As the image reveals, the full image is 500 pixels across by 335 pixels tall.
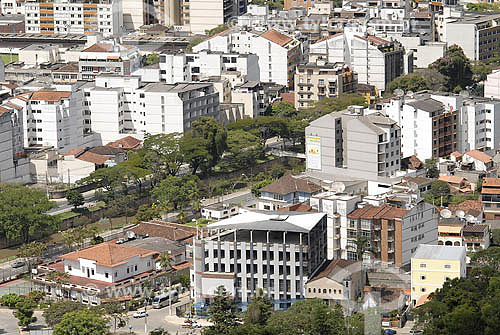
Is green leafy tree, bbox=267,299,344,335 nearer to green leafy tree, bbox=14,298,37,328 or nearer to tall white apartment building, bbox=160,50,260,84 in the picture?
green leafy tree, bbox=14,298,37,328

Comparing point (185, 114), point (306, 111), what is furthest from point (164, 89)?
point (306, 111)

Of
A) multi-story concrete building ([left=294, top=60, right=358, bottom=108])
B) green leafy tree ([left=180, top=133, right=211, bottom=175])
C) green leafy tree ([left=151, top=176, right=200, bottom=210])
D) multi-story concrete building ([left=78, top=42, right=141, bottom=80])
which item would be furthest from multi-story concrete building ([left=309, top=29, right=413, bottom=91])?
green leafy tree ([left=151, top=176, right=200, bottom=210])

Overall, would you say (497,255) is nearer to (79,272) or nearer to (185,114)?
(79,272)

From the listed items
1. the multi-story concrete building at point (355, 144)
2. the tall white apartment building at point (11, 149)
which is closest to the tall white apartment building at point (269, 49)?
the tall white apartment building at point (11, 149)

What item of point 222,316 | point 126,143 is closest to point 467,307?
point 222,316

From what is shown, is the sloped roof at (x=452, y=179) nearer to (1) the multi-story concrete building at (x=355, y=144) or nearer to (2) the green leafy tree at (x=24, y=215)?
(1) the multi-story concrete building at (x=355, y=144)
